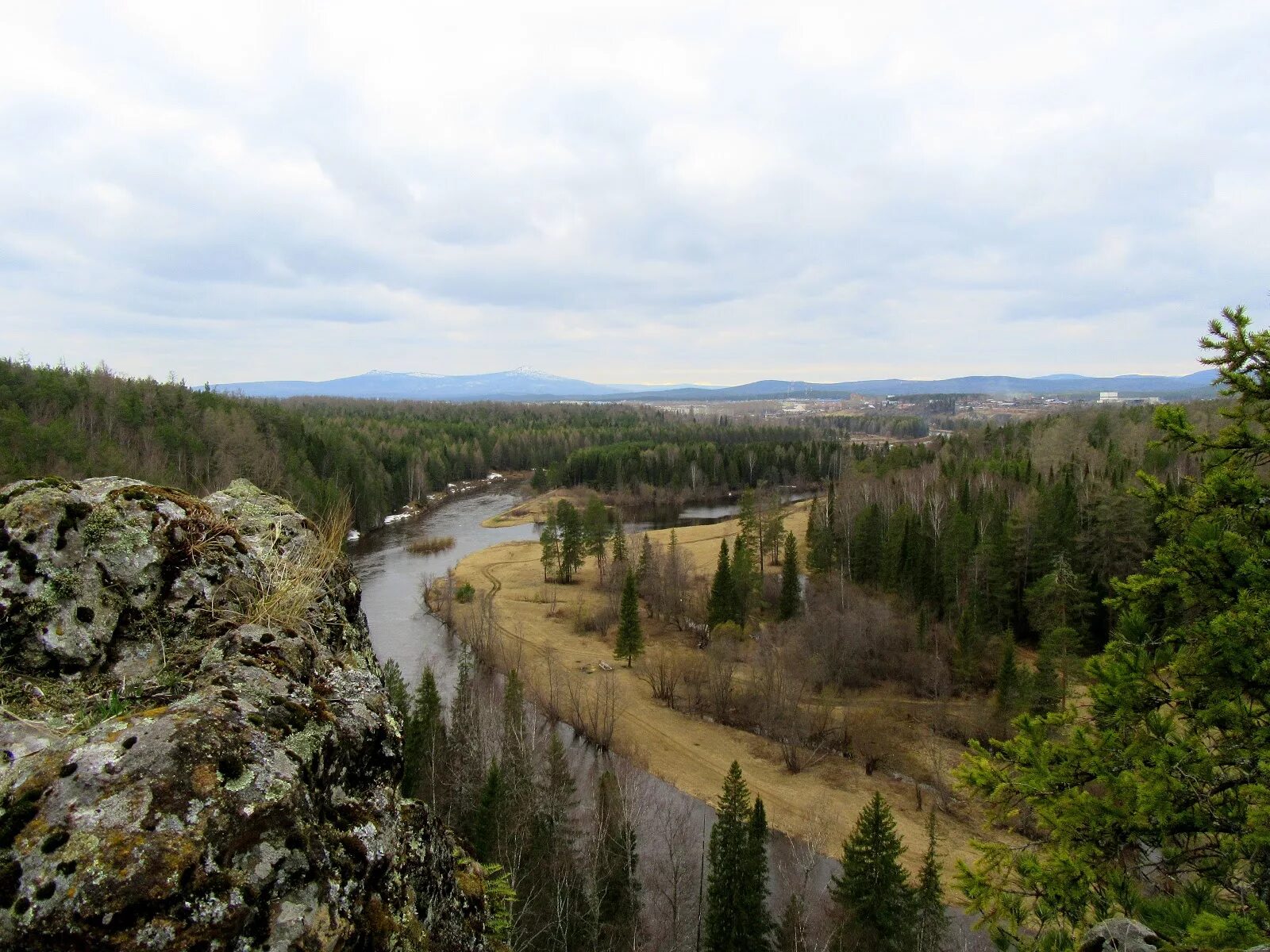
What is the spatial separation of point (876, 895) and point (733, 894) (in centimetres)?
316

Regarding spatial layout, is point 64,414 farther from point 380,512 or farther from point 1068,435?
point 1068,435

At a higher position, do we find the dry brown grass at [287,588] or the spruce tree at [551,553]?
the dry brown grass at [287,588]

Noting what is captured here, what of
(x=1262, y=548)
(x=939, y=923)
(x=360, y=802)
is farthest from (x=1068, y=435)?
(x=360, y=802)

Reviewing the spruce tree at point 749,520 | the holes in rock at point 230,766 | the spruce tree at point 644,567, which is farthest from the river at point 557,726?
the spruce tree at point 749,520

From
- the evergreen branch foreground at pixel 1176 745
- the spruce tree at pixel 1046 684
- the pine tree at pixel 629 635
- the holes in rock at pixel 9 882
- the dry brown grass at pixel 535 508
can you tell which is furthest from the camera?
the dry brown grass at pixel 535 508

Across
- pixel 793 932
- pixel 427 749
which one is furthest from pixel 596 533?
pixel 793 932

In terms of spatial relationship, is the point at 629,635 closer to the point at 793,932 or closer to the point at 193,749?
the point at 793,932

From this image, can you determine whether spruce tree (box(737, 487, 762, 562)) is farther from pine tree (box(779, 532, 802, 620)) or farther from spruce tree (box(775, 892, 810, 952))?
spruce tree (box(775, 892, 810, 952))

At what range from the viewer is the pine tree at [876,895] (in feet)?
47.5

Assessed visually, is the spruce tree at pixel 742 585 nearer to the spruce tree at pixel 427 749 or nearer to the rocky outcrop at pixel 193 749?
the spruce tree at pixel 427 749

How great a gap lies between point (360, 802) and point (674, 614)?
133 feet

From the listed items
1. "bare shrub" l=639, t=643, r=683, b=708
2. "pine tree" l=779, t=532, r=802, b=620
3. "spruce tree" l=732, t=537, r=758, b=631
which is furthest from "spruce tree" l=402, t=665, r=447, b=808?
"pine tree" l=779, t=532, r=802, b=620

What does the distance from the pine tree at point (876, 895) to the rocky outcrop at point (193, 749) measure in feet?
A: 43.9

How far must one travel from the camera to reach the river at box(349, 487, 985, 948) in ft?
60.4
